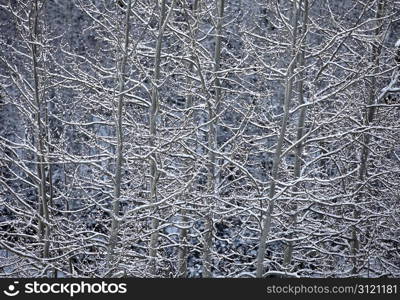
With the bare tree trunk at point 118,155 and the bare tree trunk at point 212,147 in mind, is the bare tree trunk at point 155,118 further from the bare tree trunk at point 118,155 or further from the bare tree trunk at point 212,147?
the bare tree trunk at point 212,147

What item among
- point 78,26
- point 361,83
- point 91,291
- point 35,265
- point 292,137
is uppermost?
point 78,26

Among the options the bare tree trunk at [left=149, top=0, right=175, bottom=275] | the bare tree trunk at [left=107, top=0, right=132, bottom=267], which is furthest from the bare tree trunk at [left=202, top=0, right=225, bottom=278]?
the bare tree trunk at [left=107, top=0, right=132, bottom=267]

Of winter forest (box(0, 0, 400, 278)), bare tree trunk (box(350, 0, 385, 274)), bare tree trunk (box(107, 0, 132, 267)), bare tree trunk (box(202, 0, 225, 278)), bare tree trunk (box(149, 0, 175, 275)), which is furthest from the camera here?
bare tree trunk (box(350, 0, 385, 274))

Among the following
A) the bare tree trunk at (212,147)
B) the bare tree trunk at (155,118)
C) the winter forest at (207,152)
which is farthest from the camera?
the bare tree trunk at (212,147)

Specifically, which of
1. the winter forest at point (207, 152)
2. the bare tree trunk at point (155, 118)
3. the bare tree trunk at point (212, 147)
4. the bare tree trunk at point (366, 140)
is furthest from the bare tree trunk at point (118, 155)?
the bare tree trunk at point (366, 140)

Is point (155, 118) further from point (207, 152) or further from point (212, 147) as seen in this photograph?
point (207, 152)

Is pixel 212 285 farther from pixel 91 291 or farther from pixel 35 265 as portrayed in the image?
pixel 35 265

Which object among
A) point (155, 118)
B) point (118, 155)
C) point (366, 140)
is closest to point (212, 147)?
point (155, 118)

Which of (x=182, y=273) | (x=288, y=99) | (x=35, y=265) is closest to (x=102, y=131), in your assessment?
(x=182, y=273)

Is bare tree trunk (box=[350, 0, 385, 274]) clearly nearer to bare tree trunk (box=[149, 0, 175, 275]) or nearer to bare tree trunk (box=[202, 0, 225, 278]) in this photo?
bare tree trunk (box=[202, 0, 225, 278])

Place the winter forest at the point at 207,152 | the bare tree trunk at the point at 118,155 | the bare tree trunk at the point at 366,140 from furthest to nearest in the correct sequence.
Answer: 1. the bare tree trunk at the point at 366,140
2. the winter forest at the point at 207,152
3. the bare tree trunk at the point at 118,155

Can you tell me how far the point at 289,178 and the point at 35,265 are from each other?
5274mm

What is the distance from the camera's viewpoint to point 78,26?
1864cm

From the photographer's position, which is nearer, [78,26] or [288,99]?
[288,99]
